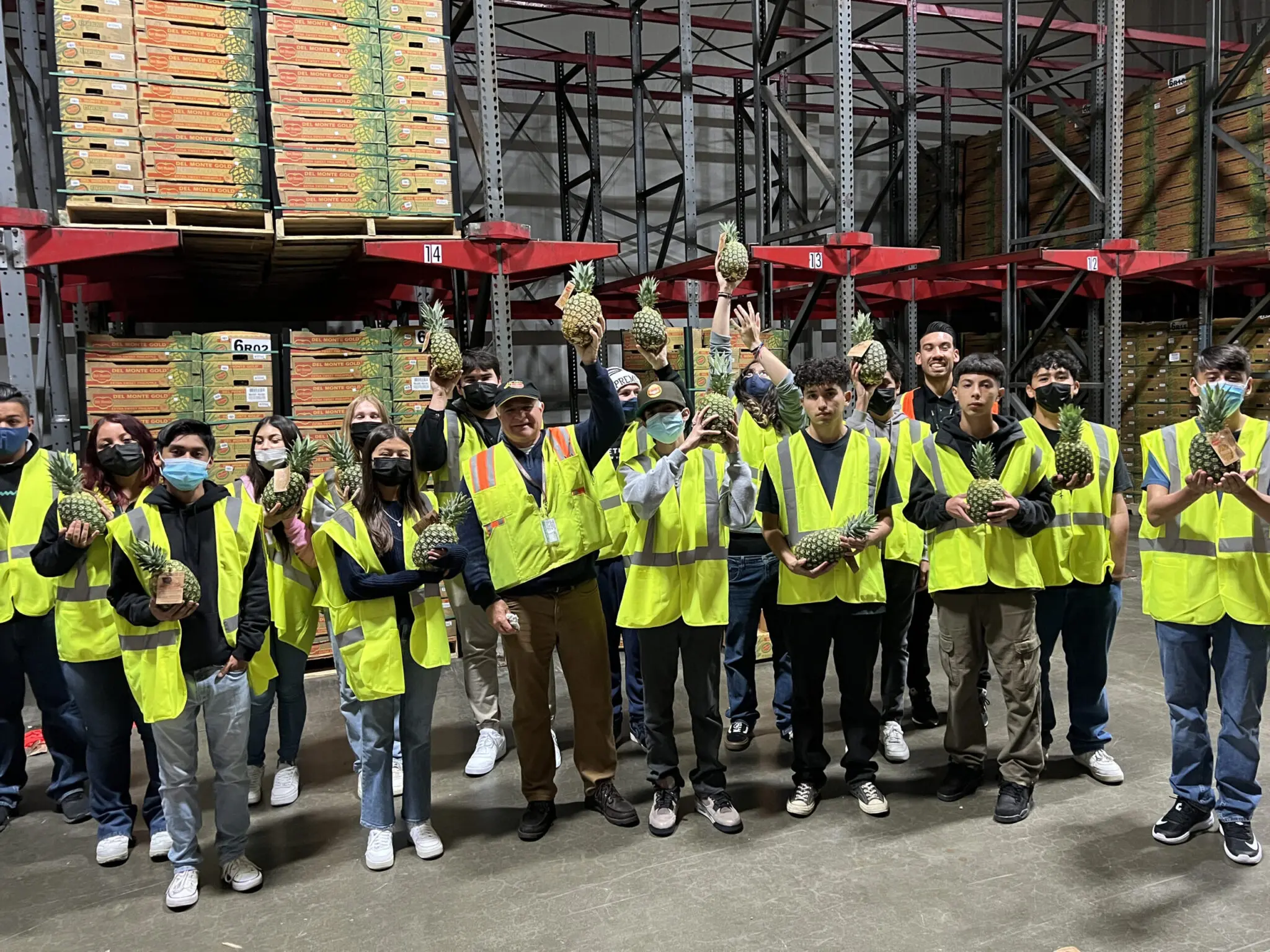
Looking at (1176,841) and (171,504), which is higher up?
(171,504)

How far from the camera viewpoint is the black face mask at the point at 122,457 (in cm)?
370

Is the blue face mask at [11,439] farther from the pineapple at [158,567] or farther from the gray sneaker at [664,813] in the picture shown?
the gray sneaker at [664,813]

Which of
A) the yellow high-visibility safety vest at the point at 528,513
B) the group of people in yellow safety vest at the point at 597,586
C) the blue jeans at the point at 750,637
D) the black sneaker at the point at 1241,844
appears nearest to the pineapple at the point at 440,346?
the group of people in yellow safety vest at the point at 597,586

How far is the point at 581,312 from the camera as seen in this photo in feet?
11.9

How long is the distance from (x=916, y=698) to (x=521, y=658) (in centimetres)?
255

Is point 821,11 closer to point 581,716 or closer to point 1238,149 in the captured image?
point 1238,149

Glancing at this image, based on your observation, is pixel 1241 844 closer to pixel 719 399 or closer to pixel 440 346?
pixel 719 399

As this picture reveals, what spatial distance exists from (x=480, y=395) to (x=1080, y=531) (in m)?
3.13

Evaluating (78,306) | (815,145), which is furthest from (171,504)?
(815,145)

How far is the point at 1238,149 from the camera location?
11.0 metres

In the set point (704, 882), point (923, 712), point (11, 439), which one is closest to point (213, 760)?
point (11, 439)

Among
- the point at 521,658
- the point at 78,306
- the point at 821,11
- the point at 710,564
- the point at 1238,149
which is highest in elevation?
the point at 821,11

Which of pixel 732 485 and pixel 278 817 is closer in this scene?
pixel 732 485

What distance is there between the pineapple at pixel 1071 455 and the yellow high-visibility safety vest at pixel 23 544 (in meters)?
4.73
